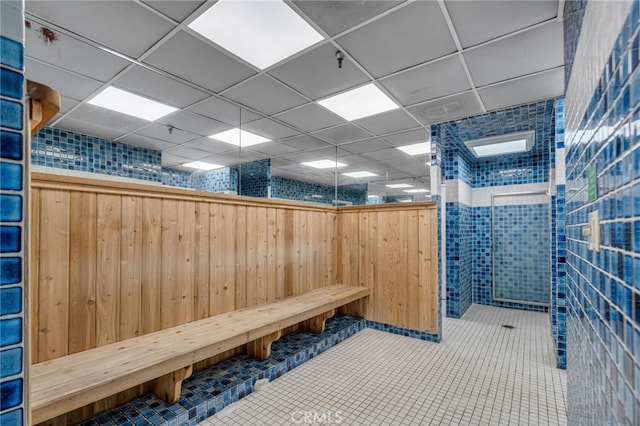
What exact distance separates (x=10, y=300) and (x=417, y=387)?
2626mm

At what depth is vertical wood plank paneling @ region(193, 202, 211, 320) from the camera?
2502 millimetres

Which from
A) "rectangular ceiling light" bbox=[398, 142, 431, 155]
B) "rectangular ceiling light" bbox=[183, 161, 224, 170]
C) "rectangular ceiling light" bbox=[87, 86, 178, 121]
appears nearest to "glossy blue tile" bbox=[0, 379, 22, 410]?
"rectangular ceiling light" bbox=[87, 86, 178, 121]

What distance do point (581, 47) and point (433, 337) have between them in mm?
3019

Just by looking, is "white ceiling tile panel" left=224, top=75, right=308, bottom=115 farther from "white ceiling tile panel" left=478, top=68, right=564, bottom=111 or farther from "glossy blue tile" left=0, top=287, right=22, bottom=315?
"glossy blue tile" left=0, top=287, right=22, bottom=315

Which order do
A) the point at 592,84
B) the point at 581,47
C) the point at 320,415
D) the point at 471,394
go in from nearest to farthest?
the point at 592,84 → the point at 581,47 → the point at 320,415 → the point at 471,394

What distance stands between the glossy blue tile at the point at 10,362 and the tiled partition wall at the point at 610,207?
3.84 ft

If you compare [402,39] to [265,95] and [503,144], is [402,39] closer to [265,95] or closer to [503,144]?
[265,95]

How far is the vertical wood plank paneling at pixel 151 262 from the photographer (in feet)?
7.16

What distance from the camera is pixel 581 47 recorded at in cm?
120

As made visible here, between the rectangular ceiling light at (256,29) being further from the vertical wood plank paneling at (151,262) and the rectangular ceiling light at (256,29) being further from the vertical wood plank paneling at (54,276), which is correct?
the vertical wood plank paneling at (54,276)

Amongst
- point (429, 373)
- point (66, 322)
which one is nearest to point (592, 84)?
point (429, 373)

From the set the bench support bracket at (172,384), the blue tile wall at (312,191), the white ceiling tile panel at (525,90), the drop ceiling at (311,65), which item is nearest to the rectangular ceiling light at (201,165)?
the blue tile wall at (312,191)

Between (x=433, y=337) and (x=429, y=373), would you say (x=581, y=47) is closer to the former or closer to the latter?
(x=429, y=373)

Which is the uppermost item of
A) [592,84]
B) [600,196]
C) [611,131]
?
[592,84]
